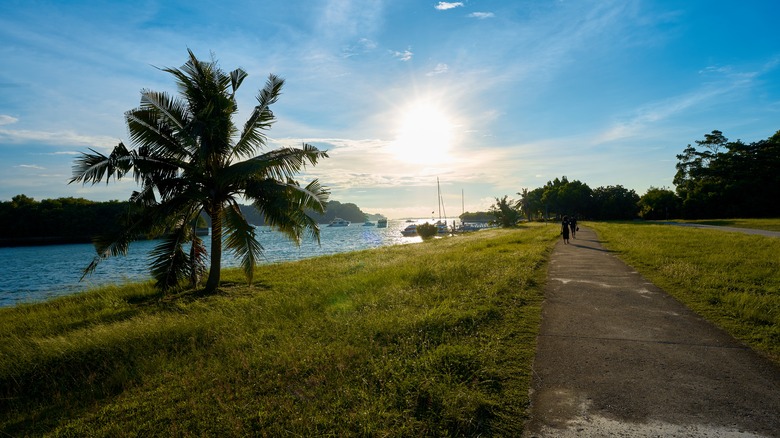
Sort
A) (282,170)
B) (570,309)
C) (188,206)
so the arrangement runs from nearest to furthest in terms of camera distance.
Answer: (570,309) < (188,206) < (282,170)

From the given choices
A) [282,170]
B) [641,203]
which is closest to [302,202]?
[282,170]

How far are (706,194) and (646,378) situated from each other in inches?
2939

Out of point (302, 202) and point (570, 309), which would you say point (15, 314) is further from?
point (570, 309)

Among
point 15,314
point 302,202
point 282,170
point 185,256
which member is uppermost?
point 282,170

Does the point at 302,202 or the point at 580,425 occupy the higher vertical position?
the point at 302,202

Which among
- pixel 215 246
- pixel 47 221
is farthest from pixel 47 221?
pixel 215 246

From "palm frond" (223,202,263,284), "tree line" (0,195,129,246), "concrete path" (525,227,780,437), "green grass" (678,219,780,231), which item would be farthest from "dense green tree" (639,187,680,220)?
"tree line" (0,195,129,246)

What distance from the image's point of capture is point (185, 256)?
39.1ft

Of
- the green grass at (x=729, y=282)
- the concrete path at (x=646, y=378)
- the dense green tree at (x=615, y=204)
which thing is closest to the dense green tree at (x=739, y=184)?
the dense green tree at (x=615, y=204)

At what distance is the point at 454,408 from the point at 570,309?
496 centimetres

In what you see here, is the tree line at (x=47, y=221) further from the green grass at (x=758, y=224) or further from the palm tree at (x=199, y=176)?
the green grass at (x=758, y=224)

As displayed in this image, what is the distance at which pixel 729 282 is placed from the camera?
8.84 metres

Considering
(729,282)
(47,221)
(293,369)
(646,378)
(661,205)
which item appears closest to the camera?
(646,378)

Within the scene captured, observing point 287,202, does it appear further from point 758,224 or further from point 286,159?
point 758,224
